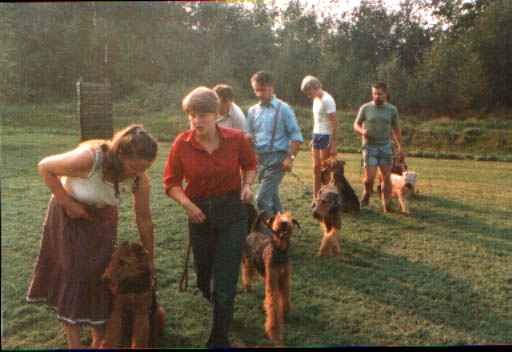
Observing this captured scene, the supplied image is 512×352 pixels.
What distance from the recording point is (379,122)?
7855 millimetres

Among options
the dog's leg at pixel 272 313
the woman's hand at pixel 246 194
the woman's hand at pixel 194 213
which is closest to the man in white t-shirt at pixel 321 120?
the dog's leg at pixel 272 313

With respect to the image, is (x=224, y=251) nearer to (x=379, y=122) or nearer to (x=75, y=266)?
(x=75, y=266)

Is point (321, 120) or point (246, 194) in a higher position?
point (321, 120)

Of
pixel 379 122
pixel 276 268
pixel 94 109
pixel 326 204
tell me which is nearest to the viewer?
pixel 276 268

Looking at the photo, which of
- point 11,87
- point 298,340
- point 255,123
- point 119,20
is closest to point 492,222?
point 255,123

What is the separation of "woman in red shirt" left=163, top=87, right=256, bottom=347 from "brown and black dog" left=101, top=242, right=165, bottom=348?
49 centimetres

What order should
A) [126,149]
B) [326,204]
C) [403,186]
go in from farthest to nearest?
[403,186]
[326,204]
[126,149]

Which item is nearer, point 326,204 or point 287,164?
point 287,164

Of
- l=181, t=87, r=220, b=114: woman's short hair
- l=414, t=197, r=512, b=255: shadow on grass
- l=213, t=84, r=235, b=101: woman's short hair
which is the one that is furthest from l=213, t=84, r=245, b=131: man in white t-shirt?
l=414, t=197, r=512, b=255: shadow on grass

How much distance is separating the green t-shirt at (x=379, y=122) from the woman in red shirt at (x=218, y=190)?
466 centimetres

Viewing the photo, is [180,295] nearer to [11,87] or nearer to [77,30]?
[77,30]

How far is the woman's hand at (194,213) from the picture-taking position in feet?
11.0

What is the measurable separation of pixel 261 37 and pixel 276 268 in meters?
10.5

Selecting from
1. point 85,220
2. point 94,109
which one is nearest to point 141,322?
point 85,220
